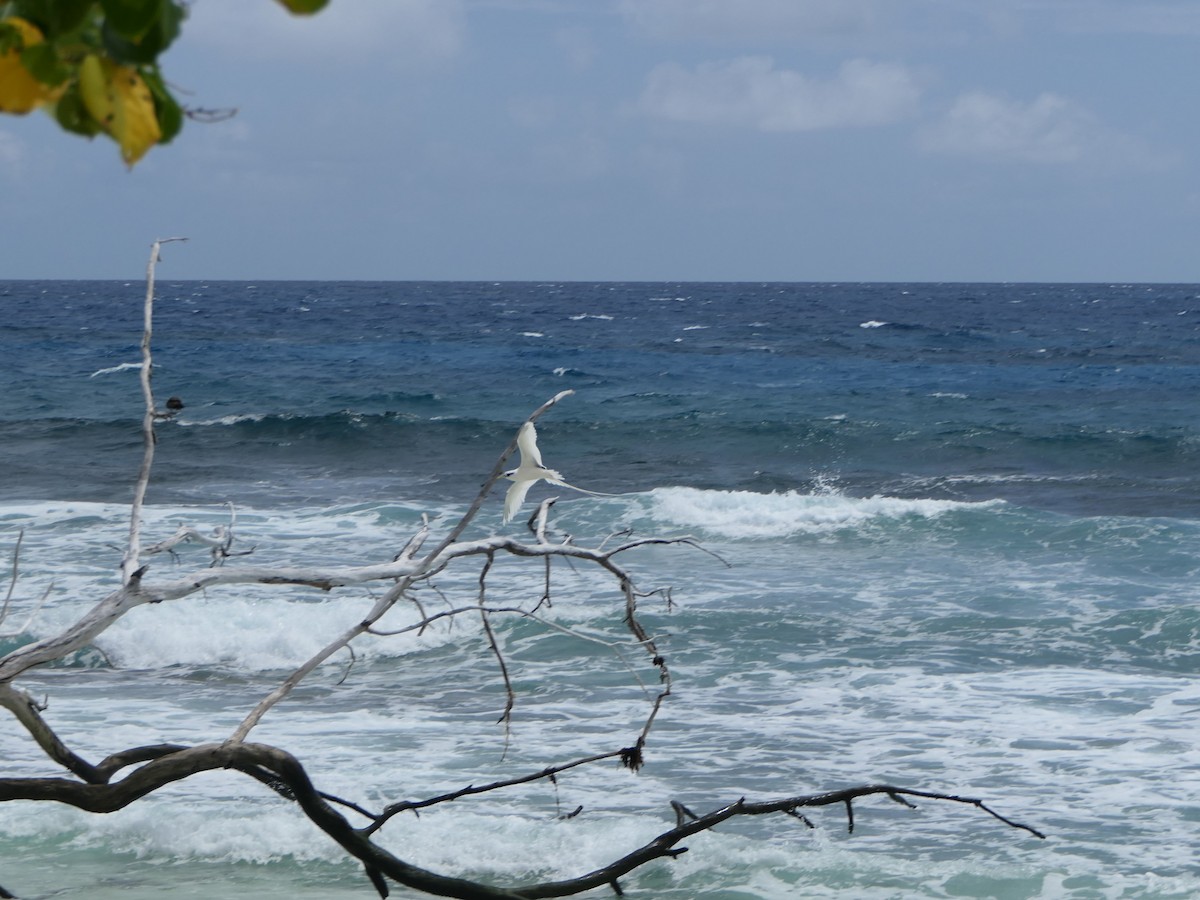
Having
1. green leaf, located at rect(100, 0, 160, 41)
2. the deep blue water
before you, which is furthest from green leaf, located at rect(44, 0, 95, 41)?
the deep blue water

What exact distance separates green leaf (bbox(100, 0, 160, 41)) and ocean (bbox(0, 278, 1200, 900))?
220cm

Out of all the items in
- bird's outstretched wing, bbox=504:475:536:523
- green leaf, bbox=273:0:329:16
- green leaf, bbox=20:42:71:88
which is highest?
green leaf, bbox=273:0:329:16

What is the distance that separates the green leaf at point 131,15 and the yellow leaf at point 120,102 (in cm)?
5

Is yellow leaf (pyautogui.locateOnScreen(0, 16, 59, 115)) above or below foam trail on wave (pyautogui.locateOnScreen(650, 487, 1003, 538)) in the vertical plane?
above

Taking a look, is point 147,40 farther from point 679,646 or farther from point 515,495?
point 679,646

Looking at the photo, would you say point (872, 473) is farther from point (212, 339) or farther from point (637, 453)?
point (212, 339)

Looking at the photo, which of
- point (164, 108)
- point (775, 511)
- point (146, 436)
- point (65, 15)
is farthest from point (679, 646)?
point (65, 15)

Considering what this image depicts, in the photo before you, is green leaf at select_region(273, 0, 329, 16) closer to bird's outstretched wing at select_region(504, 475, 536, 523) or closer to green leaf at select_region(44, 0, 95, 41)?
green leaf at select_region(44, 0, 95, 41)

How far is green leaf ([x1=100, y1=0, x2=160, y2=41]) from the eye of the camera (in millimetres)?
1048

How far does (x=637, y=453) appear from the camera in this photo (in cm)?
2350

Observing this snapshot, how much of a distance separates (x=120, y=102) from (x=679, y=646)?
31.8 ft

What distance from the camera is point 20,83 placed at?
3.69 ft

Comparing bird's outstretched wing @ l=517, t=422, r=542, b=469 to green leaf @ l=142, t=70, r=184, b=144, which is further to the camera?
bird's outstretched wing @ l=517, t=422, r=542, b=469

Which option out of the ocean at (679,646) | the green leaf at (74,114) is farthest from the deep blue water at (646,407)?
the green leaf at (74,114)
